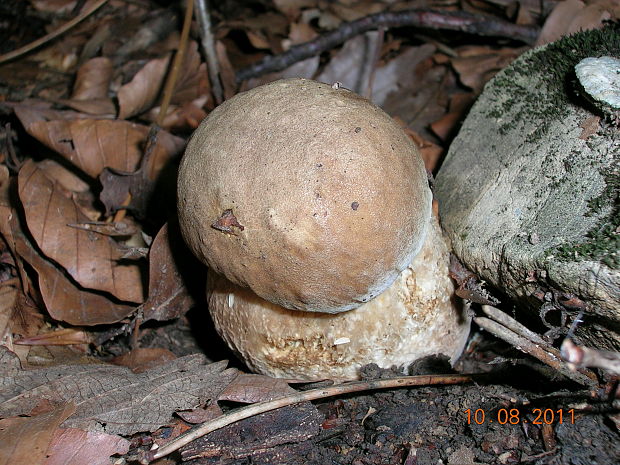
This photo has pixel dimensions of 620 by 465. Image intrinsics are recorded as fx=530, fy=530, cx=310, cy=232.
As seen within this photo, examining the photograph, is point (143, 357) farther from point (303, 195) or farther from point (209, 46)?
point (209, 46)

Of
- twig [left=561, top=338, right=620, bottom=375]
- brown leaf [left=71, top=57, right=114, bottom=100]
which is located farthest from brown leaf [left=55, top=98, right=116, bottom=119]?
twig [left=561, top=338, right=620, bottom=375]

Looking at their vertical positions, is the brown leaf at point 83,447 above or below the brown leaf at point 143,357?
above

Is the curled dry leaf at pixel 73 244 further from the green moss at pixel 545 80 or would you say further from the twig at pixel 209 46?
the green moss at pixel 545 80

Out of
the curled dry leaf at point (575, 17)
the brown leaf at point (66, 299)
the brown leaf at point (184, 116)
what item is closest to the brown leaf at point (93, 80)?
the brown leaf at point (184, 116)

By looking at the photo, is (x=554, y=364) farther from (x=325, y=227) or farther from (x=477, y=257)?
(x=325, y=227)

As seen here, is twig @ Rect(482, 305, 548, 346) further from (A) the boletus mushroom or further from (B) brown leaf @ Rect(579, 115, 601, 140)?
(B) brown leaf @ Rect(579, 115, 601, 140)
